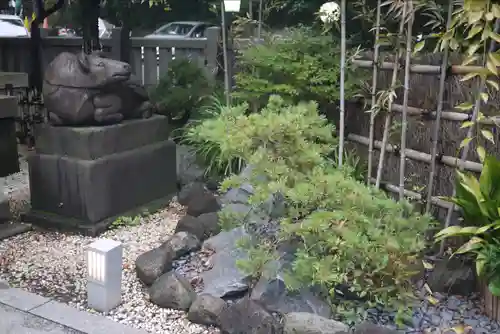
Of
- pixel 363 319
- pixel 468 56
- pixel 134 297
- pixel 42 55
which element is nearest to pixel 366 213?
pixel 363 319

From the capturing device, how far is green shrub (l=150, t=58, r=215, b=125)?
7734 millimetres

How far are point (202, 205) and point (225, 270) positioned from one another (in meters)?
1.43

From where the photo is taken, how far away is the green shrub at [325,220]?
10.8ft

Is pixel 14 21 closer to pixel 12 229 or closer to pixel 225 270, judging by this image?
pixel 12 229

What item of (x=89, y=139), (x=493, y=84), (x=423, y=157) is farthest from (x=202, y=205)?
(x=493, y=84)

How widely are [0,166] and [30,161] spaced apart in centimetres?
212

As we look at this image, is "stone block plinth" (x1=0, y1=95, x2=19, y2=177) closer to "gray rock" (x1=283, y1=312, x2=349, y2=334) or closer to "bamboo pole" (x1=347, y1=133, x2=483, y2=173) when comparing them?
"bamboo pole" (x1=347, y1=133, x2=483, y2=173)

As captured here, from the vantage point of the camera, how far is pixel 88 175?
4.91 m

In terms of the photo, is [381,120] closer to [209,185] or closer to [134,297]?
[209,185]

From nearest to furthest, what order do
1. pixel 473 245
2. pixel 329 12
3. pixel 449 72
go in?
pixel 473 245 → pixel 449 72 → pixel 329 12

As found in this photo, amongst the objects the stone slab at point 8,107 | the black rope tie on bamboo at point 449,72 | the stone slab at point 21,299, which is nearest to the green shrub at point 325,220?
the black rope tie on bamboo at point 449,72

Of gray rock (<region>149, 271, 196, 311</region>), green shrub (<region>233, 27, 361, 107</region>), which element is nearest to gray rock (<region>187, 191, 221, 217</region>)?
green shrub (<region>233, 27, 361, 107</region>)

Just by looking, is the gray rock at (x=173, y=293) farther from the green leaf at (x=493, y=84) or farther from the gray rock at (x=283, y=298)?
the green leaf at (x=493, y=84)

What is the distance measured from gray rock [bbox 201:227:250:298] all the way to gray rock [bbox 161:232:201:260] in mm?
108
